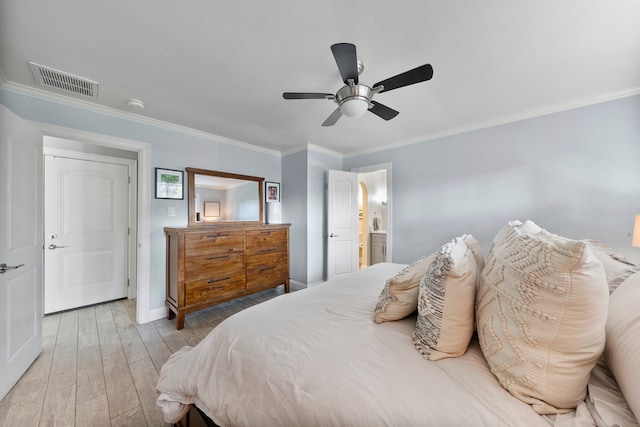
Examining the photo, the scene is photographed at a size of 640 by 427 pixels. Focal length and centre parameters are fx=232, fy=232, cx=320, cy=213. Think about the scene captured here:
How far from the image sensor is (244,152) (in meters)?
3.67

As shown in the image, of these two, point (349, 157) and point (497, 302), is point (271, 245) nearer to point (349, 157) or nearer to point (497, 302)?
point (349, 157)

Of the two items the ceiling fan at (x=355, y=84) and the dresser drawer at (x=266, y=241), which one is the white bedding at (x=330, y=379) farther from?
the dresser drawer at (x=266, y=241)

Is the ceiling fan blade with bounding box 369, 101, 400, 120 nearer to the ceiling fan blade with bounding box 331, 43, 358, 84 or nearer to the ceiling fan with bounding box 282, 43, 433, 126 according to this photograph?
the ceiling fan with bounding box 282, 43, 433, 126

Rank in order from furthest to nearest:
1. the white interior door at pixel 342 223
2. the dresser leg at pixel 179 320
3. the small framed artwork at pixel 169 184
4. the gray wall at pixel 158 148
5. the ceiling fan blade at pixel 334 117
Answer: the white interior door at pixel 342 223 < the small framed artwork at pixel 169 184 < the dresser leg at pixel 179 320 < the gray wall at pixel 158 148 < the ceiling fan blade at pixel 334 117

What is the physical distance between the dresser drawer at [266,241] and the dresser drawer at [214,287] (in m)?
0.37

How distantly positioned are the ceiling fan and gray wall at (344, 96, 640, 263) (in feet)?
5.69

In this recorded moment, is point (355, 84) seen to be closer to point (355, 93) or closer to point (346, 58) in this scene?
point (355, 93)

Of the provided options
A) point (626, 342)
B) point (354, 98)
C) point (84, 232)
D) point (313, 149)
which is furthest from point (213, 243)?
point (626, 342)

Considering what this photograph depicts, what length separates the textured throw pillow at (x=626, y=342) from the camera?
602 millimetres

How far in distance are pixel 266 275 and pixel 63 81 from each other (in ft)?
9.23

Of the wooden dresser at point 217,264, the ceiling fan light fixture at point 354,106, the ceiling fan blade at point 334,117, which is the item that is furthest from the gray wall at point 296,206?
the ceiling fan light fixture at point 354,106

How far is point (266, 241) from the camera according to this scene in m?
3.37

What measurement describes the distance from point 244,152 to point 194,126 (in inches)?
32.7

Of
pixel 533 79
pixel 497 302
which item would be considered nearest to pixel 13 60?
pixel 497 302
